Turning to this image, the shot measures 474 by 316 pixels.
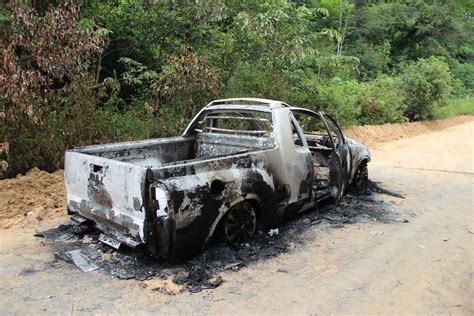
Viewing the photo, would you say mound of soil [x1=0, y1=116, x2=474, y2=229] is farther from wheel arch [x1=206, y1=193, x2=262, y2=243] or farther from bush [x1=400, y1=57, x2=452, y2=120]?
bush [x1=400, y1=57, x2=452, y2=120]

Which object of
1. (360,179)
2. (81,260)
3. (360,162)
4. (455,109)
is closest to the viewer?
(81,260)

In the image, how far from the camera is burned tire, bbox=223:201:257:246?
5176mm

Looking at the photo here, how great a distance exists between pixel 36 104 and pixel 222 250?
4.15 meters

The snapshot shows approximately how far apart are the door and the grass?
16641 mm

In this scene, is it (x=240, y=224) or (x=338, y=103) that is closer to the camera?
(x=240, y=224)

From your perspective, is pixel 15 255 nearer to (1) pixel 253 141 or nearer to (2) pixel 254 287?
(2) pixel 254 287

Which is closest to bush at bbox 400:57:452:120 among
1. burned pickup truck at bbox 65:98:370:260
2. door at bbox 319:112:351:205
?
door at bbox 319:112:351:205

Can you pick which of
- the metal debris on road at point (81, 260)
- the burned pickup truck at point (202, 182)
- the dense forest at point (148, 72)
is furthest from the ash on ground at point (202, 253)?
the dense forest at point (148, 72)

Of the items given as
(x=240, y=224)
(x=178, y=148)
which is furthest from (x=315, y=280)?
(x=178, y=148)

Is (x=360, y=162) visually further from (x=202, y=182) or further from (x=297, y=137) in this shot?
(x=202, y=182)

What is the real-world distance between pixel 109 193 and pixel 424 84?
704 inches

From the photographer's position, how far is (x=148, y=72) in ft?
32.8

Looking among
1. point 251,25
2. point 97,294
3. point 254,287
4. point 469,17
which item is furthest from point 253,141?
point 469,17

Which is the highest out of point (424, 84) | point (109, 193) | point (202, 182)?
point (424, 84)
